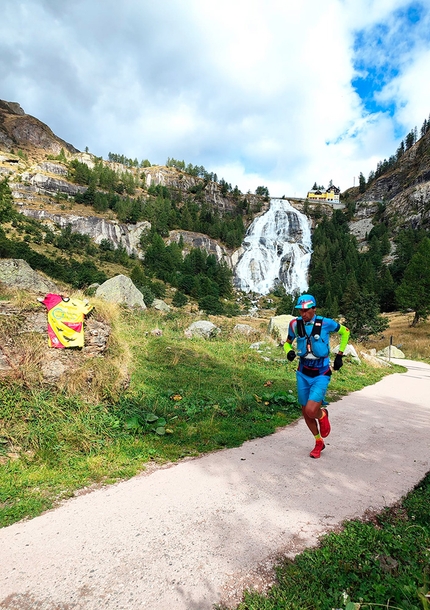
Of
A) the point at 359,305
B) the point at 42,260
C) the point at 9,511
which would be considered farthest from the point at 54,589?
the point at 42,260

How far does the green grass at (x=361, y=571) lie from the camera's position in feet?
6.97

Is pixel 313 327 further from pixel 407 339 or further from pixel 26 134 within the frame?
pixel 26 134

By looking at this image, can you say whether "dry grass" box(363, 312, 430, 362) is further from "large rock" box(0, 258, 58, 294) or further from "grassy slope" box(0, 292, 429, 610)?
"large rock" box(0, 258, 58, 294)

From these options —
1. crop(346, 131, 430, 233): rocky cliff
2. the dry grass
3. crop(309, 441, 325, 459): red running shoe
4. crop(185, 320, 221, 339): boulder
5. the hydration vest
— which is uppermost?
crop(346, 131, 430, 233): rocky cliff

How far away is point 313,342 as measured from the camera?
4777 mm

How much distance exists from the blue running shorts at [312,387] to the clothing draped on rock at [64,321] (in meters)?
4.01

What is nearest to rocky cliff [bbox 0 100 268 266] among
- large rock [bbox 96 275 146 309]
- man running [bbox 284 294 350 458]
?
large rock [bbox 96 275 146 309]

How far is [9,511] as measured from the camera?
10.9ft

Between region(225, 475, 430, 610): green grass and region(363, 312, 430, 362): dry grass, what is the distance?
24668mm

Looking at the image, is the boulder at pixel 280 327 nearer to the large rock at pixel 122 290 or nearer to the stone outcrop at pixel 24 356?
the large rock at pixel 122 290

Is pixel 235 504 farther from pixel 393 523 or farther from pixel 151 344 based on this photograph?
pixel 151 344

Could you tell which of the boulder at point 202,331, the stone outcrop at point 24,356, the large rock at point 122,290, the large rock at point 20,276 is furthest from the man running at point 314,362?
the large rock at point 122,290

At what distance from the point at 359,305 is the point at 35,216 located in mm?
85423

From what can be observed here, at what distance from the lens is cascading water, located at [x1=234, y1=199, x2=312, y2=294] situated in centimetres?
8888
